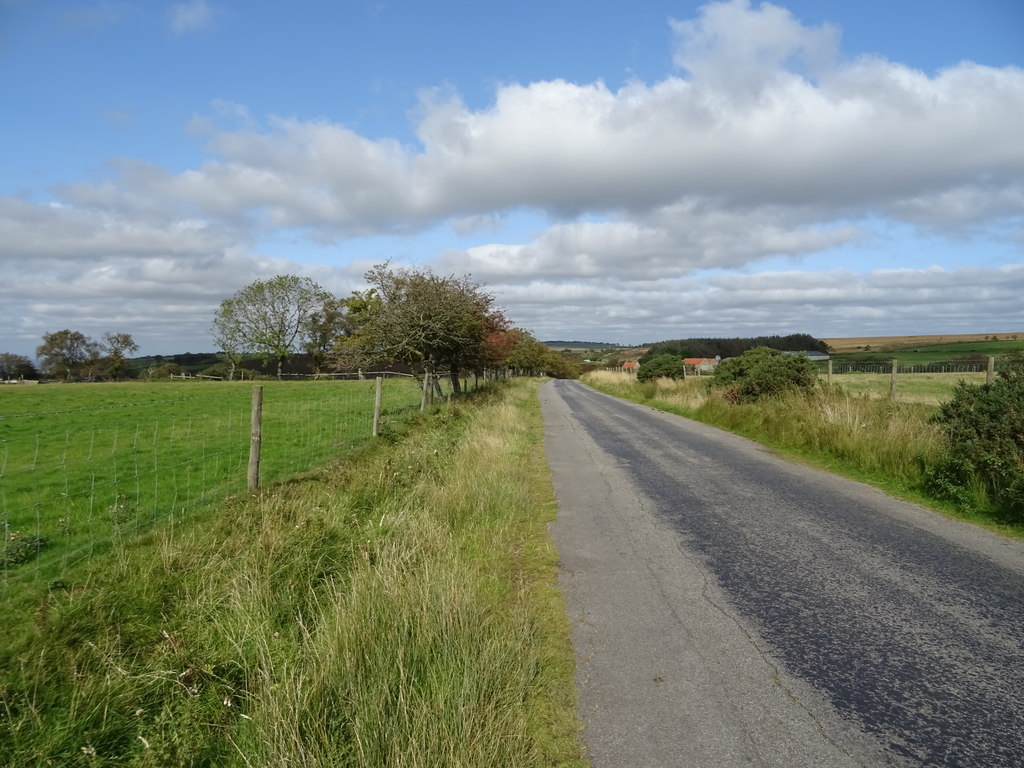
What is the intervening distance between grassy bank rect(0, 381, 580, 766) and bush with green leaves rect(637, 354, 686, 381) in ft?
134

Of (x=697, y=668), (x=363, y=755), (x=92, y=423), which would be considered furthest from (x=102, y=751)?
(x=92, y=423)

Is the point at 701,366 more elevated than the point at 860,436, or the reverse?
the point at 701,366

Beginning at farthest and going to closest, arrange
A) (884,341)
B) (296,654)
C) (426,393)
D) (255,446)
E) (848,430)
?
1. (884,341)
2. (426,393)
3. (848,430)
4. (255,446)
5. (296,654)

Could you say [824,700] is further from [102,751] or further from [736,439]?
[736,439]

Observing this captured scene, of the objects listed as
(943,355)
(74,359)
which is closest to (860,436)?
(943,355)

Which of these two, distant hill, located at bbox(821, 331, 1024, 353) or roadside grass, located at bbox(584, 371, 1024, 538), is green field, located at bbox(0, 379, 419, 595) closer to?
roadside grass, located at bbox(584, 371, 1024, 538)

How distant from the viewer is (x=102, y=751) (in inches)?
114

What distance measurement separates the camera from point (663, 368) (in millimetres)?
45594

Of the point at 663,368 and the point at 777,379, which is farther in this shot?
the point at 663,368

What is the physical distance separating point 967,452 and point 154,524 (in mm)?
10499

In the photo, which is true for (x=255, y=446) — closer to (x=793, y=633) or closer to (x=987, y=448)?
(x=793, y=633)

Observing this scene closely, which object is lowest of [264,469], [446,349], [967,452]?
[264,469]

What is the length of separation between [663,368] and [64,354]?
248ft

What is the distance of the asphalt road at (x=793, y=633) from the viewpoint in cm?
288
